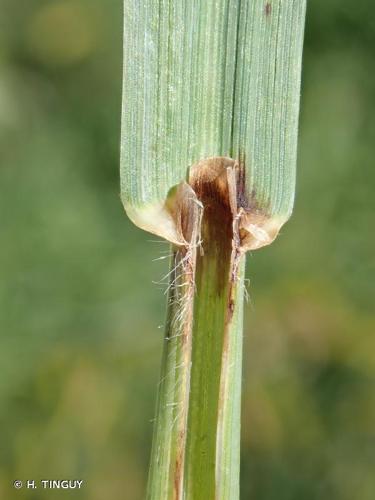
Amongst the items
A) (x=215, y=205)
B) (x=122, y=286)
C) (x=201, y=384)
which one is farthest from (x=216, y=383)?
(x=122, y=286)

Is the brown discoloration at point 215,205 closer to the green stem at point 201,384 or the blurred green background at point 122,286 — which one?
the green stem at point 201,384

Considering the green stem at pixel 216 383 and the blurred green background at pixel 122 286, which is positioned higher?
the blurred green background at pixel 122 286

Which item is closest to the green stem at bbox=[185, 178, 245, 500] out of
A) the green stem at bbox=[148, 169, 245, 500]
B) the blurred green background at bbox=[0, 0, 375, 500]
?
the green stem at bbox=[148, 169, 245, 500]

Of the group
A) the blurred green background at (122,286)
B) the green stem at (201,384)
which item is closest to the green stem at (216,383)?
Answer: the green stem at (201,384)

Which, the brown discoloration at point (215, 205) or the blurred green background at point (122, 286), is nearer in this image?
the brown discoloration at point (215, 205)

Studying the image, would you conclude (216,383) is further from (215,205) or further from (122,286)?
(122,286)

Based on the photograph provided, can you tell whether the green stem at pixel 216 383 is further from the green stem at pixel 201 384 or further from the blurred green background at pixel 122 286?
the blurred green background at pixel 122 286

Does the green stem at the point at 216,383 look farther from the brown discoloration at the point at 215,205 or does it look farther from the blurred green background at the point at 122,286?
the blurred green background at the point at 122,286

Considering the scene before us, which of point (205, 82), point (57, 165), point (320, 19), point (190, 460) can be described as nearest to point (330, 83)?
point (320, 19)

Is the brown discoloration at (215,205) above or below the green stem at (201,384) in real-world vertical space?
above

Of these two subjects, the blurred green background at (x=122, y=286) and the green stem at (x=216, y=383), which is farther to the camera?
the blurred green background at (x=122, y=286)
